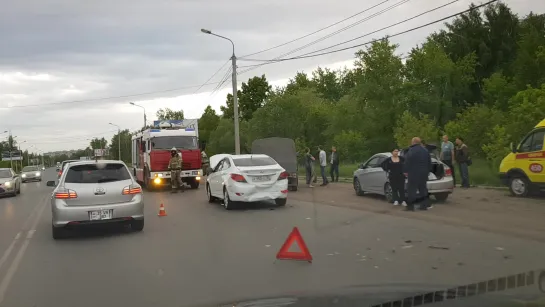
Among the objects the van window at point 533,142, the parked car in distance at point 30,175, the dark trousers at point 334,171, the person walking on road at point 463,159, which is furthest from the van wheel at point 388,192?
the parked car in distance at point 30,175

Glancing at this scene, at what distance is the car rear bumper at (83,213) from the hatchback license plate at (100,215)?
0.17 feet

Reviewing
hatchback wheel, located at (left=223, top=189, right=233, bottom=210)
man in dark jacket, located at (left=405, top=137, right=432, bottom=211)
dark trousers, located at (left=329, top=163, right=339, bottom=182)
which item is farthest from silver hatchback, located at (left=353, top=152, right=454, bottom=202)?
dark trousers, located at (left=329, top=163, right=339, bottom=182)

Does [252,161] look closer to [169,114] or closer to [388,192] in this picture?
[388,192]

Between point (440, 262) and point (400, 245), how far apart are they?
1.36 metres

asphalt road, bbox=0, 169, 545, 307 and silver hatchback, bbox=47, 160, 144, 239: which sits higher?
silver hatchback, bbox=47, 160, 144, 239

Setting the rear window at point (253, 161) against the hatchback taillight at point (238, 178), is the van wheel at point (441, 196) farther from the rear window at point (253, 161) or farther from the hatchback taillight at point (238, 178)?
the hatchback taillight at point (238, 178)

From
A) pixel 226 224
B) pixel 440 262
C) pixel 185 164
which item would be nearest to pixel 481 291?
pixel 440 262

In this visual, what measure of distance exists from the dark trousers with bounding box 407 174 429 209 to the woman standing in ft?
3.15

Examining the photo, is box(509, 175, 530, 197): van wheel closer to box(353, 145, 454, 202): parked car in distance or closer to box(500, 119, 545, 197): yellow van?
box(500, 119, 545, 197): yellow van

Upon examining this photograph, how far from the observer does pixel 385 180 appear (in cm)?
1510

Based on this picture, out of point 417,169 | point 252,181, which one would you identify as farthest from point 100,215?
point 417,169

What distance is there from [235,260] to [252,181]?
6242 mm

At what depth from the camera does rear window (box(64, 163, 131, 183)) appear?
10359 millimetres

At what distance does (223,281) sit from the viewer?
6.42 m
